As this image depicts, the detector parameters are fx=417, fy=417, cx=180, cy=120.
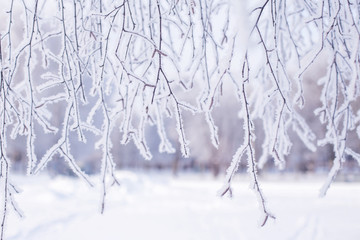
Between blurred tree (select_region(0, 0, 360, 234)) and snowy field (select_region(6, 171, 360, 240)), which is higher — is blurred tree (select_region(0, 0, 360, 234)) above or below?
above

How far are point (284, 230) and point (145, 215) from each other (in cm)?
340

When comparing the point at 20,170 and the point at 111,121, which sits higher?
the point at 111,121

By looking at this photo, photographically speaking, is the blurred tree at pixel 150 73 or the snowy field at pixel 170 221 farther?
the snowy field at pixel 170 221

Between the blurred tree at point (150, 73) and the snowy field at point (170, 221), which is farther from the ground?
the blurred tree at point (150, 73)

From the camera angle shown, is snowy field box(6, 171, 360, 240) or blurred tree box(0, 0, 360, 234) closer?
blurred tree box(0, 0, 360, 234)

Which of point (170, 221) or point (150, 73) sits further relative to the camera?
point (170, 221)

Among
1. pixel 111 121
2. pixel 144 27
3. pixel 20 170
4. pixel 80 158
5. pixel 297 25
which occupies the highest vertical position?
pixel 297 25

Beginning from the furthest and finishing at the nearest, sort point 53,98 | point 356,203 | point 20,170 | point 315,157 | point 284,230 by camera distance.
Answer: point 20,170, point 315,157, point 356,203, point 284,230, point 53,98

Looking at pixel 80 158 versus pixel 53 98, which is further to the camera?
pixel 80 158

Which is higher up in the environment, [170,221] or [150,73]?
[150,73]

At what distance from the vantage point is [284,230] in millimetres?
8266

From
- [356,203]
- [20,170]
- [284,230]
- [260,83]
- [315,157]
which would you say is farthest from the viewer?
[20,170]

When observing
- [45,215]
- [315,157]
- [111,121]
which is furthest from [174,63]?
[315,157]

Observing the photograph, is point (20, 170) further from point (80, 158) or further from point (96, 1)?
point (96, 1)
